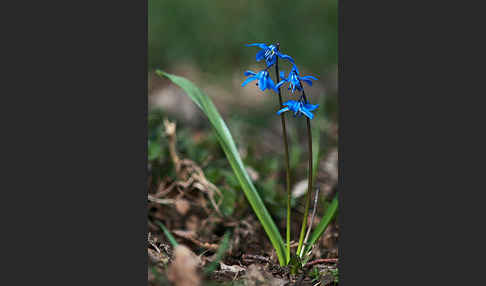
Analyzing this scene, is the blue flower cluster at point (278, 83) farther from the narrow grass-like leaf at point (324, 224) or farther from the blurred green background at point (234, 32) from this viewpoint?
the blurred green background at point (234, 32)

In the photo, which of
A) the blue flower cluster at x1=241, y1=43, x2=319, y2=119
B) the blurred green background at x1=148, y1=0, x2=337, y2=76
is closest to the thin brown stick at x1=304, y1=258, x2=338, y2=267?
the blue flower cluster at x1=241, y1=43, x2=319, y2=119

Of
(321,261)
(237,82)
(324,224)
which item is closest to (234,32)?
(237,82)

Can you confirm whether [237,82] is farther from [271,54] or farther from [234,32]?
[271,54]

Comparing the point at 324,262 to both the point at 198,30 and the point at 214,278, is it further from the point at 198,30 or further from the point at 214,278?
the point at 198,30

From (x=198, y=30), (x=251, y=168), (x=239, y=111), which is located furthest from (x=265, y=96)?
(x=251, y=168)

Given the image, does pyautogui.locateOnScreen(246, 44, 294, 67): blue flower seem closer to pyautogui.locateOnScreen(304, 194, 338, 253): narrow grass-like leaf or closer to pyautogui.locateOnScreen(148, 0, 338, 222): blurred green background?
pyautogui.locateOnScreen(304, 194, 338, 253): narrow grass-like leaf
